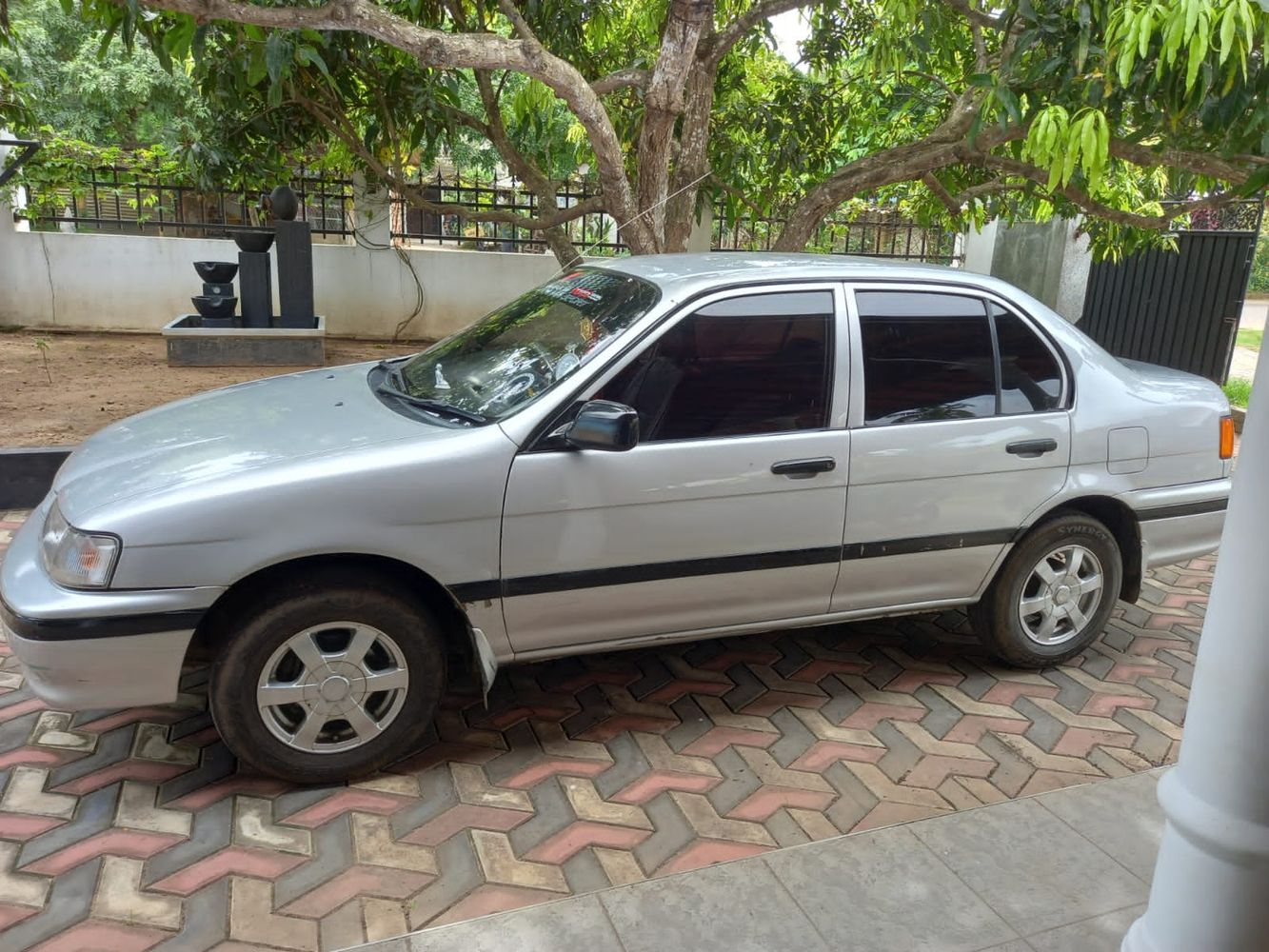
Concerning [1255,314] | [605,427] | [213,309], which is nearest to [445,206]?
[213,309]

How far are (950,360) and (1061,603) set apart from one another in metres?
1.20

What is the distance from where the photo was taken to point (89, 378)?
9.02 meters

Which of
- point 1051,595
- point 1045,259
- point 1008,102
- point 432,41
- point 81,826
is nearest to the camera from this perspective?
point 81,826

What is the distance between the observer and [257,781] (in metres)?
3.37

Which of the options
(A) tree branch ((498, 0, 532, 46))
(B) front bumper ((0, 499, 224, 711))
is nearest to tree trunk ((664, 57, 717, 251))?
(A) tree branch ((498, 0, 532, 46))

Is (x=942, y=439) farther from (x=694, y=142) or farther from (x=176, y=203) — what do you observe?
(x=176, y=203)

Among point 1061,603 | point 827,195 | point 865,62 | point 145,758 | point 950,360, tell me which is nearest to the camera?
point 145,758

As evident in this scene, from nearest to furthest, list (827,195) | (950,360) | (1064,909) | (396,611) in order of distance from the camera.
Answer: (1064,909), (396,611), (950,360), (827,195)

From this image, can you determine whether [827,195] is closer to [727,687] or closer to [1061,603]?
[1061,603]

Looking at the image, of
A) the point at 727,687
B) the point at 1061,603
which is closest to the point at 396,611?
the point at 727,687

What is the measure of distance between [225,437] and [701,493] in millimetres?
1653

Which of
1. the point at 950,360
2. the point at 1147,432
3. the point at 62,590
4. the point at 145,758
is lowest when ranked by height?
the point at 145,758

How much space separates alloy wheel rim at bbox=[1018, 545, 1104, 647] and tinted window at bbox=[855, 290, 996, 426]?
768 mm

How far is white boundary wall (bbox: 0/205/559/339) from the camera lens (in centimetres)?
1163
